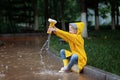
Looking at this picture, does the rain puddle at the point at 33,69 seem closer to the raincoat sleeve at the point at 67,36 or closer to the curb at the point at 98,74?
the curb at the point at 98,74

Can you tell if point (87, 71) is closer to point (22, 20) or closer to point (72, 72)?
point (72, 72)

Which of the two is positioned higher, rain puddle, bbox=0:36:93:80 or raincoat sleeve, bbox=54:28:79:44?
raincoat sleeve, bbox=54:28:79:44

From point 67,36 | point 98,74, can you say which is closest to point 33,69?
point 67,36

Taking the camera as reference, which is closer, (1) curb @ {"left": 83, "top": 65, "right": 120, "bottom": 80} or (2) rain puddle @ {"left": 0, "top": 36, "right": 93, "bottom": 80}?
(1) curb @ {"left": 83, "top": 65, "right": 120, "bottom": 80}

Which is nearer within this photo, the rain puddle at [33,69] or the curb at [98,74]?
the curb at [98,74]

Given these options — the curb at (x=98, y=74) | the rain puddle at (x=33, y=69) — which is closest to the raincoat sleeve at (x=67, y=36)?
the curb at (x=98, y=74)

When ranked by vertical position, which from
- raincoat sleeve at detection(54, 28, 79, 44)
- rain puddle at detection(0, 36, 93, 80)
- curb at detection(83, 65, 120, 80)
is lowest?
rain puddle at detection(0, 36, 93, 80)

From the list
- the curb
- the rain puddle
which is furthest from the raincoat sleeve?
the rain puddle

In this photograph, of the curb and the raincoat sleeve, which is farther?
the raincoat sleeve

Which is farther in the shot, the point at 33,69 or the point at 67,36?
the point at 33,69

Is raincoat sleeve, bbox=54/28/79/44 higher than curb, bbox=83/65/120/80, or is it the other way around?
raincoat sleeve, bbox=54/28/79/44

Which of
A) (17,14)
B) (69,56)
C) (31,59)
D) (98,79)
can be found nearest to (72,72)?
(69,56)

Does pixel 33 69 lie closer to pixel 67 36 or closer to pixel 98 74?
pixel 67 36

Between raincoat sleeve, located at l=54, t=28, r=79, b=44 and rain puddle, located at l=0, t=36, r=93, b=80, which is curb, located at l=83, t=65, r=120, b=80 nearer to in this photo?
rain puddle, located at l=0, t=36, r=93, b=80
